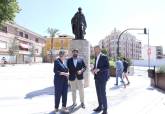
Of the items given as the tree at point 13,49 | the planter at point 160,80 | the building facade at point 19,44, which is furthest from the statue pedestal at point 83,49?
the tree at point 13,49

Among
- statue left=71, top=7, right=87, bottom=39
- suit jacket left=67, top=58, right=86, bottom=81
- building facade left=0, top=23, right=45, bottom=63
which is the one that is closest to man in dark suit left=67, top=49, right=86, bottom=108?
suit jacket left=67, top=58, right=86, bottom=81

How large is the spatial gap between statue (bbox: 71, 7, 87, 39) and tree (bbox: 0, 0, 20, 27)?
37.8ft

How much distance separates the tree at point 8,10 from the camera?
2403 centimetres

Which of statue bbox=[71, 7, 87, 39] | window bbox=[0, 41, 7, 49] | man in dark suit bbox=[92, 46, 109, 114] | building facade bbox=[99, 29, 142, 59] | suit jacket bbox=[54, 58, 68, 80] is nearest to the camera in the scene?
suit jacket bbox=[54, 58, 68, 80]

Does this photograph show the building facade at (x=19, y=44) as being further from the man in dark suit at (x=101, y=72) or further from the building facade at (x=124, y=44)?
the building facade at (x=124, y=44)

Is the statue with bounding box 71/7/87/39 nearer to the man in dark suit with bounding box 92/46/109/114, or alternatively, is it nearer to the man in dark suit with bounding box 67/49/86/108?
the man in dark suit with bounding box 67/49/86/108

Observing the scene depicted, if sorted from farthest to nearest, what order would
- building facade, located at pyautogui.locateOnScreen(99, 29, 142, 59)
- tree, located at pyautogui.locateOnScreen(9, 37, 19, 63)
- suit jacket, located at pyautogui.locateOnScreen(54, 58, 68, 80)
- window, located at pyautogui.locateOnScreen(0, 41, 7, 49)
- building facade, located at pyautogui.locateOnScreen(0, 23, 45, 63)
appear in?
1. building facade, located at pyautogui.locateOnScreen(99, 29, 142, 59)
2. building facade, located at pyautogui.locateOnScreen(0, 23, 45, 63)
3. tree, located at pyautogui.locateOnScreen(9, 37, 19, 63)
4. window, located at pyautogui.locateOnScreen(0, 41, 7, 49)
5. suit jacket, located at pyautogui.locateOnScreen(54, 58, 68, 80)

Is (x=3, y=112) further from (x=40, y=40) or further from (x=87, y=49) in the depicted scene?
(x=40, y=40)

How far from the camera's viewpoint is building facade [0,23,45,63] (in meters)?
64.0

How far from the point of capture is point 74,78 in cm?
886

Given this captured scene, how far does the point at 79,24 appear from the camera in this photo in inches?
556

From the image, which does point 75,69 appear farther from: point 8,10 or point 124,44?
point 124,44

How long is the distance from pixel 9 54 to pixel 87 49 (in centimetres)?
5289

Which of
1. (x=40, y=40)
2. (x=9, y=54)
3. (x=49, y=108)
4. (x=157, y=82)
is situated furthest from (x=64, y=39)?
(x=49, y=108)
